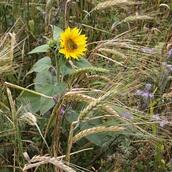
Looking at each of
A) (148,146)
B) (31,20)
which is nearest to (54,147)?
(148,146)

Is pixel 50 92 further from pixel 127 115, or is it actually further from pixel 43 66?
pixel 127 115

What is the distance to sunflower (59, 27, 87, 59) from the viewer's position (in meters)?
1.44

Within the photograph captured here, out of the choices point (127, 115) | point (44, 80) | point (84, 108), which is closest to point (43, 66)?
point (44, 80)

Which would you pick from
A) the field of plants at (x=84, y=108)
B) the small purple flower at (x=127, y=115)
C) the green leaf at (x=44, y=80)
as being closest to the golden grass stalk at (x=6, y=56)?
the field of plants at (x=84, y=108)

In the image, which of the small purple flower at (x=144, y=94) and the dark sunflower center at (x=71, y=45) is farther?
the small purple flower at (x=144, y=94)

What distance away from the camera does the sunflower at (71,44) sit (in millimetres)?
1443

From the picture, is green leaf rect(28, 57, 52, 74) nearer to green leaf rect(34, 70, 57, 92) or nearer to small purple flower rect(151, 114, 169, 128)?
green leaf rect(34, 70, 57, 92)

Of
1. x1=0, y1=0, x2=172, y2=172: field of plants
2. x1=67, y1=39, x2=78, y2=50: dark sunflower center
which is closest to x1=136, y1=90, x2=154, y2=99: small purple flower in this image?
x1=0, y1=0, x2=172, y2=172: field of plants

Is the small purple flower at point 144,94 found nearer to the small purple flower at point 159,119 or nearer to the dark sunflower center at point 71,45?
the small purple flower at point 159,119

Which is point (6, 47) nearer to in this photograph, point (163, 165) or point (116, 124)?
point (116, 124)

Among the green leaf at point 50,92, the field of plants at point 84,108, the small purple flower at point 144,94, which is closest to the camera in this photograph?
the field of plants at point 84,108

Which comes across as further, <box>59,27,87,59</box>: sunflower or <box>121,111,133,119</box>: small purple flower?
<box>59,27,87,59</box>: sunflower

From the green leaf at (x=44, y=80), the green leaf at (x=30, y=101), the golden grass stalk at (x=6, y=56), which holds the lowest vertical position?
the green leaf at (x=30, y=101)

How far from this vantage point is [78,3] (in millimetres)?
2141
